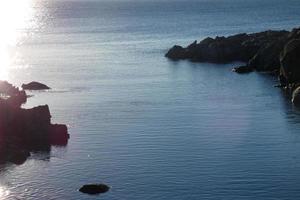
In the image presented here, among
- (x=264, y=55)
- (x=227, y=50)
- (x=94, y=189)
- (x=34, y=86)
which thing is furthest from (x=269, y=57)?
(x=94, y=189)

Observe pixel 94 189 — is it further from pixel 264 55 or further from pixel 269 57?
pixel 264 55

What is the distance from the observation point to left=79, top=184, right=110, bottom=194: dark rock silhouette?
78.9 m

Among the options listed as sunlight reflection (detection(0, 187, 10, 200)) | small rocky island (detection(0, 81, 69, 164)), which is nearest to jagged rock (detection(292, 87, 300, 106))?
small rocky island (detection(0, 81, 69, 164))

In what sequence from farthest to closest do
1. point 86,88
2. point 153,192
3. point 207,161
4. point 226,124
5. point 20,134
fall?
1. point 86,88
2. point 226,124
3. point 20,134
4. point 207,161
5. point 153,192

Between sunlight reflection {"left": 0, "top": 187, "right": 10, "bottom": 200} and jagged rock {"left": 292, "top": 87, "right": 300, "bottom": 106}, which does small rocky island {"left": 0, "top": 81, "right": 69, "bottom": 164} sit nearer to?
sunlight reflection {"left": 0, "top": 187, "right": 10, "bottom": 200}

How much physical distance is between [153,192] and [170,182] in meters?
3.92

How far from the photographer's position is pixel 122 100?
13412cm

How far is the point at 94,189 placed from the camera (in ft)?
260

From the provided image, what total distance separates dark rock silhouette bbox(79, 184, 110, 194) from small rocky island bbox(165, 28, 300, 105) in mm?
57578

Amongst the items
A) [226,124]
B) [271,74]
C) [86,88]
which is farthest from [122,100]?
[271,74]

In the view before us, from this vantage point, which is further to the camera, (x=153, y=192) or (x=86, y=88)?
(x=86, y=88)

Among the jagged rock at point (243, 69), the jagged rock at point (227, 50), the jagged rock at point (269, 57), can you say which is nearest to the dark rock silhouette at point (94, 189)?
the jagged rock at point (269, 57)

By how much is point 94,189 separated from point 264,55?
99.3 metres

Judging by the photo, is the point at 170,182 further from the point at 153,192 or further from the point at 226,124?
the point at 226,124
